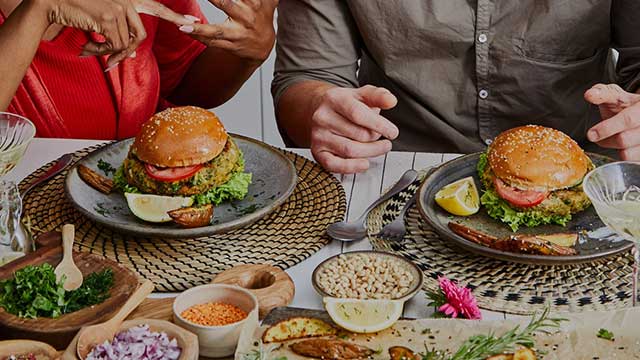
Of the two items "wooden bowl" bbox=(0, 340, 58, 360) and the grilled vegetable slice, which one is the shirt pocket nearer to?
the grilled vegetable slice

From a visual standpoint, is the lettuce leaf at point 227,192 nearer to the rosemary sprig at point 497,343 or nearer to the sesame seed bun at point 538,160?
the sesame seed bun at point 538,160

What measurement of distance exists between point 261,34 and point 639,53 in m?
0.88

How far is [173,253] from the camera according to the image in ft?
5.37

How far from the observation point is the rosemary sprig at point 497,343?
4.05ft

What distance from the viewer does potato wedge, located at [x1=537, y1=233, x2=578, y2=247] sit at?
61.2 inches

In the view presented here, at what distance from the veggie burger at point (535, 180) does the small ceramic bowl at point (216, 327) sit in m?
0.53

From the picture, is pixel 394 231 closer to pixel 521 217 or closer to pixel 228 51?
pixel 521 217

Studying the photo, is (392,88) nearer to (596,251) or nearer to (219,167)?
(219,167)

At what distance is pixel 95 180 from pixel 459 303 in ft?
2.62

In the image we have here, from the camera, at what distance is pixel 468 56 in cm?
221

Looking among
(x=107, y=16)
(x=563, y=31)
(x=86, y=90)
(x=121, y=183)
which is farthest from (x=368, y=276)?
(x=86, y=90)

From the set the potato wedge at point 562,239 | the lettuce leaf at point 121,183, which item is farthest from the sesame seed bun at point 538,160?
the lettuce leaf at point 121,183

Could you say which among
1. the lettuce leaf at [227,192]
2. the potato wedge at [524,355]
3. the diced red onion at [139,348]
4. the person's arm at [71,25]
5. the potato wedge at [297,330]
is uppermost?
the person's arm at [71,25]

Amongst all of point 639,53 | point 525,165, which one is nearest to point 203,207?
point 525,165
